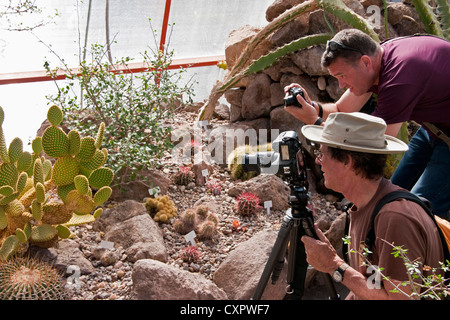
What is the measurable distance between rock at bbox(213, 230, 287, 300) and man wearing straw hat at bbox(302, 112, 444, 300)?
95 centimetres

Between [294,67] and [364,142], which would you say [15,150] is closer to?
[364,142]

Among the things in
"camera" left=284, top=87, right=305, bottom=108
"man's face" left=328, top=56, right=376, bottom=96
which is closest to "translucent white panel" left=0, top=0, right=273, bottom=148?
"camera" left=284, top=87, right=305, bottom=108

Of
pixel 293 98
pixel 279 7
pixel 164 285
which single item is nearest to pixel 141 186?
pixel 164 285

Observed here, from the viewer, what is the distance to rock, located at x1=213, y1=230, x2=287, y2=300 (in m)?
2.70

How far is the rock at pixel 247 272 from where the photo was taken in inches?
106

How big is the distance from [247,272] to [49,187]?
4.25 feet

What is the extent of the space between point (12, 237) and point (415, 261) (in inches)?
79.1

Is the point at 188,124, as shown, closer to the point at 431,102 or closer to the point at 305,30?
the point at 305,30

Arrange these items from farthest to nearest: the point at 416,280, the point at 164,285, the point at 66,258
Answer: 1. the point at 66,258
2. the point at 164,285
3. the point at 416,280

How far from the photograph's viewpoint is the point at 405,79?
82.2 inches

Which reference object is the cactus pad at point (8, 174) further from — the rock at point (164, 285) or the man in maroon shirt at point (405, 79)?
the man in maroon shirt at point (405, 79)

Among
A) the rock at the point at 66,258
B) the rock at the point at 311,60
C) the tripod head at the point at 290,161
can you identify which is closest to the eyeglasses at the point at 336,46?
the tripod head at the point at 290,161

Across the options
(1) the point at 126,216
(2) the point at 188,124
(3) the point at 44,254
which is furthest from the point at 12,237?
(2) the point at 188,124

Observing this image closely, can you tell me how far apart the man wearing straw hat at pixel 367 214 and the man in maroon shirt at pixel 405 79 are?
370 mm
